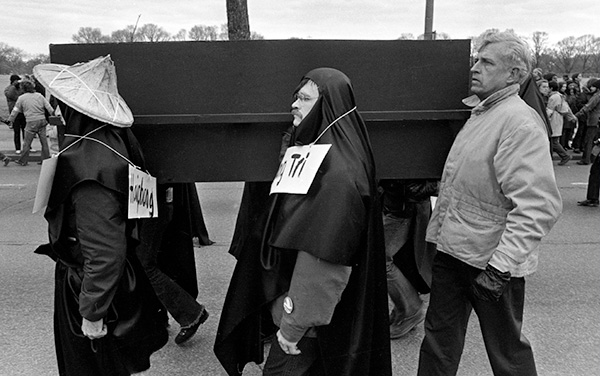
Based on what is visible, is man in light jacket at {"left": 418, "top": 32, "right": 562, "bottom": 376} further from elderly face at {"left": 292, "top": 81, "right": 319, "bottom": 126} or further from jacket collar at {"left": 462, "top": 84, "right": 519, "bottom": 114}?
elderly face at {"left": 292, "top": 81, "right": 319, "bottom": 126}

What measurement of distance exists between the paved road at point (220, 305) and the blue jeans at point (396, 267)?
251 millimetres

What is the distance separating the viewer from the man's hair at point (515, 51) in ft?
7.45

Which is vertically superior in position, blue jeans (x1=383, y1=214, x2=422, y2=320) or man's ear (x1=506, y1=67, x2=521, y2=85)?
man's ear (x1=506, y1=67, x2=521, y2=85)

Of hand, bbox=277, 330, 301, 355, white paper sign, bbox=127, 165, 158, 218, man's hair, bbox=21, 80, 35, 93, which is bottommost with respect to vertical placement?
hand, bbox=277, 330, 301, 355

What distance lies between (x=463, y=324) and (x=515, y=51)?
1.25 m

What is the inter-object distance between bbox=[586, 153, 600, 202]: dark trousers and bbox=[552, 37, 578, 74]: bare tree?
127 feet

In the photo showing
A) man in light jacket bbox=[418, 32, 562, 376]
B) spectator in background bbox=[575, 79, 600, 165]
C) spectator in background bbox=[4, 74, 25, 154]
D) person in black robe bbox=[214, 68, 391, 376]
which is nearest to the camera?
person in black robe bbox=[214, 68, 391, 376]

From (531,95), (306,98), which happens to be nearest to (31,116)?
(531,95)

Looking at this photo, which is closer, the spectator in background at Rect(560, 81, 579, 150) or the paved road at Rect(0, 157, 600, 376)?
the paved road at Rect(0, 157, 600, 376)

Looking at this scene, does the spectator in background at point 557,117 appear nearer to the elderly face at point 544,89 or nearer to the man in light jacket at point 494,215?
the elderly face at point 544,89

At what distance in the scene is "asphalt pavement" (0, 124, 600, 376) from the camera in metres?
3.17

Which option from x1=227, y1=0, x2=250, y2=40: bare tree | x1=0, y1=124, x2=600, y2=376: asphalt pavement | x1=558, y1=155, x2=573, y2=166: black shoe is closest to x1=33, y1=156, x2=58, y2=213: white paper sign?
x1=0, y1=124, x2=600, y2=376: asphalt pavement

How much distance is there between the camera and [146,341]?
2.49 m

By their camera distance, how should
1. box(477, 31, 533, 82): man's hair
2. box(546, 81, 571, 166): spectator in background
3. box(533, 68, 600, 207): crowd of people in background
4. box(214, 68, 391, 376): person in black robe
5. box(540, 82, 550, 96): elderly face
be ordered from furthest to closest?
box(546, 81, 571, 166): spectator in background → box(533, 68, 600, 207): crowd of people in background → box(540, 82, 550, 96): elderly face → box(477, 31, 533, 82): man's hair → box(214, 68, 391, 376): person in black robe
